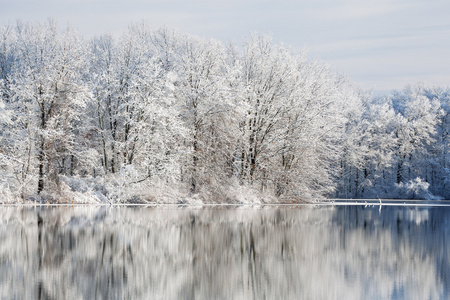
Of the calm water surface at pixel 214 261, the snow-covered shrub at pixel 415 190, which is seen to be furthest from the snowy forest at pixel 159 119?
the snow-covered shrub at pixel 415 190

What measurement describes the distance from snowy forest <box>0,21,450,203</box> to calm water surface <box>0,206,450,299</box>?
13.4 meters

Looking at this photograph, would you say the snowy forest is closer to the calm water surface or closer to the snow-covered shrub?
the calm water surface

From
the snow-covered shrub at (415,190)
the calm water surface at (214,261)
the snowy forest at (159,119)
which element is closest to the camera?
the calm water surface at (214,261)

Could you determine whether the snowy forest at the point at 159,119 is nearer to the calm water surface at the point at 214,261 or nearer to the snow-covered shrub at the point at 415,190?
the calm water surface at the point at 214,261

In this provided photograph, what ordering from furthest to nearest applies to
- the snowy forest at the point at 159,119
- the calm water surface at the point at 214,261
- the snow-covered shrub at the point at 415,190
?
the snow-covered shrub at the point at 415,190, the snowy forest at the point at 159,119, the calm water surface at the point at 214,261

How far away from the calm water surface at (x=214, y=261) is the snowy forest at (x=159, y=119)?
13.4 meters

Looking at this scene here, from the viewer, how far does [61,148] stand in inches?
1490

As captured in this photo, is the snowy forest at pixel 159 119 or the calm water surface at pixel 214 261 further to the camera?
the snowy forest at pixel 159 119

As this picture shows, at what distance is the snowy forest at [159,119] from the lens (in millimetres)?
35125

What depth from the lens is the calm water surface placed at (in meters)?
9.95

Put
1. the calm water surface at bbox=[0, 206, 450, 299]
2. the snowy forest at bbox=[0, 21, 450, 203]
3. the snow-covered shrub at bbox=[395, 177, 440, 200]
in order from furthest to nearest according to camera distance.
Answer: the snow-covered shrub at bbox=[395, 177, 440, 200] → the snowy forest at bbox=[0, 21, 450, 203] → the calm water surface at bbox=[0, 206, 450, 299]

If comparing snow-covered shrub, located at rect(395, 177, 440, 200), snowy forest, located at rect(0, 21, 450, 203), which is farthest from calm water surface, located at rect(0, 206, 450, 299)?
snow-covered shrub, located at rect(395, 177, 440, 200)

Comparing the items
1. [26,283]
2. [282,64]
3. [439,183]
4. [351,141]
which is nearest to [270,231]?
[26,283]

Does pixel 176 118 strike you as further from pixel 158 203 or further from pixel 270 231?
pixel 270 231
